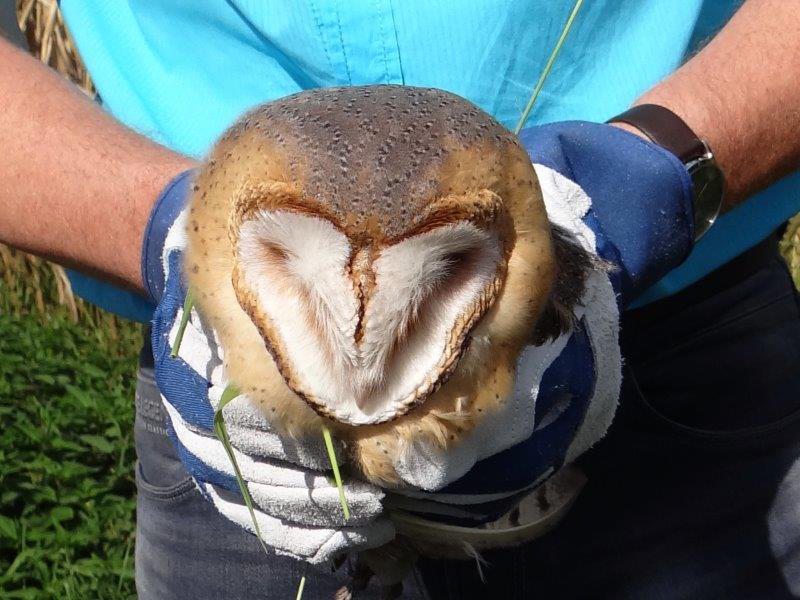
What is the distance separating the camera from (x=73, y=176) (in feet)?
4.28

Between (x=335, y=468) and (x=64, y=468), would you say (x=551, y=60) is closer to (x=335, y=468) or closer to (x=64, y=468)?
(x=335, y=468)

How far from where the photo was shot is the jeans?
1468mm

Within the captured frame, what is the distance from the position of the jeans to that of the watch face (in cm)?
21

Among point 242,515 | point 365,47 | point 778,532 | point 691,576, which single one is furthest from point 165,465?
point 778,532

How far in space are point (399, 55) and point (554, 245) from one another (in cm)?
44

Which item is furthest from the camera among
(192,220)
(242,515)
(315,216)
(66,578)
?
(66,578)

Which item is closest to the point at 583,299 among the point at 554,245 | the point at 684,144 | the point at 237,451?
the point at 554,245

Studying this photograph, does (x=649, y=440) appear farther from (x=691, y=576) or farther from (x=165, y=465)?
(x=165, y=465)

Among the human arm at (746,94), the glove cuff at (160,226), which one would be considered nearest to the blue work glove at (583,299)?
the human arm at (746,94)

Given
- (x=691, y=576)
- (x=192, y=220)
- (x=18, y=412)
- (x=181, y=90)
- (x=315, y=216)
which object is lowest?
(x=18, y=412)

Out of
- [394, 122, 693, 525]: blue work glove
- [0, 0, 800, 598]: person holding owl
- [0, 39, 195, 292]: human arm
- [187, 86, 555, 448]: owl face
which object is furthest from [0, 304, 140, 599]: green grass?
[187, 86, 555, 448]: owl face

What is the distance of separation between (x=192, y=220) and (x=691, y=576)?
40.2 inches

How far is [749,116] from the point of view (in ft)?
4.15

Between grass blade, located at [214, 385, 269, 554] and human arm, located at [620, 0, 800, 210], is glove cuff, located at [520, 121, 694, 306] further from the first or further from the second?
grass blade, located at [214, 385, 269, 554]
